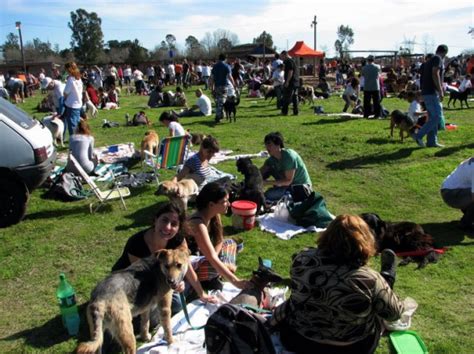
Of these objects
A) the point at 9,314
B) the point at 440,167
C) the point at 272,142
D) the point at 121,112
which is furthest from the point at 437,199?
the point at 121,112

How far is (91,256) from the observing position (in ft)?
17.5

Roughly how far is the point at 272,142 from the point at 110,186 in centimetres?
320

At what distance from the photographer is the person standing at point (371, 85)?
43.2 ft

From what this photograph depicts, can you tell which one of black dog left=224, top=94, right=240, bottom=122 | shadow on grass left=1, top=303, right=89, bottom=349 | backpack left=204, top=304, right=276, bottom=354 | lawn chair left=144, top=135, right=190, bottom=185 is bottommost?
shadow on grass left=1, top=303, right=89, bottom=349

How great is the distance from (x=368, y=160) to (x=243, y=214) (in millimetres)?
4437

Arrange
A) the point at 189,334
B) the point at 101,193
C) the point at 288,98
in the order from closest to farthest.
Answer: the point at 189,334, the point at 101,193, the point at 288,98

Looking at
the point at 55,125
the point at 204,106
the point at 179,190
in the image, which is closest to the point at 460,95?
the point at 204,106

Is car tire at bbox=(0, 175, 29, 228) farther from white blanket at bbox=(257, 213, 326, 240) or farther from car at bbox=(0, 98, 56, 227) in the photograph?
white blanket at bbox=(257, 213, 326, 240)

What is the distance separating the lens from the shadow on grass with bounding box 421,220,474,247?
541 centimetres

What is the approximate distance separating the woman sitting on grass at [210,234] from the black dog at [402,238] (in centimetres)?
177

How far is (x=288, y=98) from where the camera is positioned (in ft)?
50.1

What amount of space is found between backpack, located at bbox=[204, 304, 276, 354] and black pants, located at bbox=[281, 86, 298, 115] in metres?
12.9

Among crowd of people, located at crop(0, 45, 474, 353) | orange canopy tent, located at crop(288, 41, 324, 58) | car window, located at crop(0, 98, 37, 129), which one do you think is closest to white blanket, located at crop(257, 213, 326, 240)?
crowd of people, located at crop(0, 45, 474, 353)

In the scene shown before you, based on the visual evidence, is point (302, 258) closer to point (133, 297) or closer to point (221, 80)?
point (133, 297)
